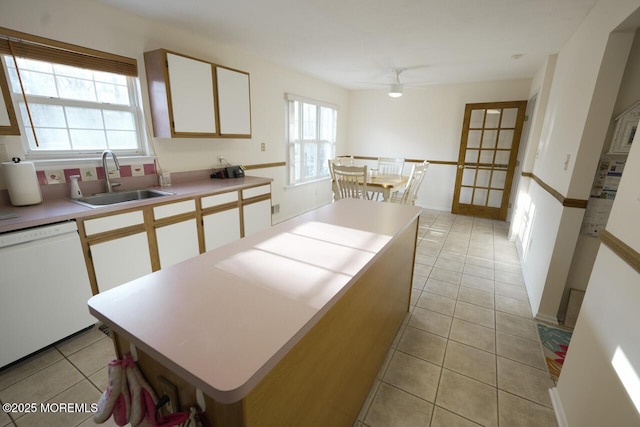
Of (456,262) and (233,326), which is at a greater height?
(233,326)

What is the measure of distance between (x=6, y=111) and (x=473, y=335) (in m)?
3.45

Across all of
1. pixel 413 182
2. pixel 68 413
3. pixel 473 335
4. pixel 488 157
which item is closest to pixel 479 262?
pixel 413 182

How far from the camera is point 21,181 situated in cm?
179

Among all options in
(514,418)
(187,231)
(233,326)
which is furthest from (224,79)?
(514,418)

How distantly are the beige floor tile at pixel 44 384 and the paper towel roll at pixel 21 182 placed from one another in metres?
1.07

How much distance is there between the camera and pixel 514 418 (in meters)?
1.41

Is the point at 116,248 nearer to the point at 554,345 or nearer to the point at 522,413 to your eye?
the point at 522,413

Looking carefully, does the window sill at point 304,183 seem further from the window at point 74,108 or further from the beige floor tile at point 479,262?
the beige floor tile at point 479,262

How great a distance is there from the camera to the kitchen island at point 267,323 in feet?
2.07

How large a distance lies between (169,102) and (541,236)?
345 cm

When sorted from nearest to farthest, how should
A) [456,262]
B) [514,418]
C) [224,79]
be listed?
[514,418] < [224,79] < [456,262]

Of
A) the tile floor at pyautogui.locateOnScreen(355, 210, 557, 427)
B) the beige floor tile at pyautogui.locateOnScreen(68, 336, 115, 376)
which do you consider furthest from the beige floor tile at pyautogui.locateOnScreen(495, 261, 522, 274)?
the beige floor tile at pyautogui.locateOnScreen(68, 336, 115, 376)

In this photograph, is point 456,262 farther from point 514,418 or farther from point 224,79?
point 224,79

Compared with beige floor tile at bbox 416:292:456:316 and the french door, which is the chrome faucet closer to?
beige floor tile at bbox 416:292:456:316
